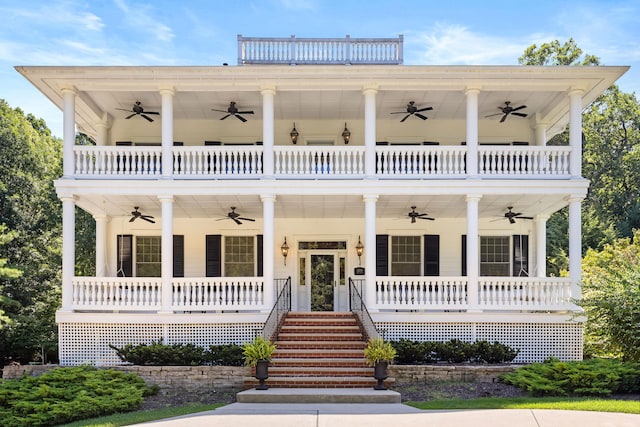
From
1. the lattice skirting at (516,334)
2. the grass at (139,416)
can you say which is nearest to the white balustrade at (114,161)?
the grass at (139,416)

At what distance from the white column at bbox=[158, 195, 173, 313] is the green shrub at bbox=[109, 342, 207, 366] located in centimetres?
129

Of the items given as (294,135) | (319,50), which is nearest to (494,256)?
(294,135)

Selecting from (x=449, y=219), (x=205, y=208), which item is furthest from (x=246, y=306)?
(x=449, y=219)

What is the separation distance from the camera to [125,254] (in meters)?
19.8

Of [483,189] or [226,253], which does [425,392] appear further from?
[226,253]

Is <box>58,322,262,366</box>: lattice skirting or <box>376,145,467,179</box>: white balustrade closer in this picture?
<box>58,322,262,366</box>: lattice skirting

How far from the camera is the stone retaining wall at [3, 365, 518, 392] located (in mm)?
13508

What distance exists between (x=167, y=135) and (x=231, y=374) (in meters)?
6.57

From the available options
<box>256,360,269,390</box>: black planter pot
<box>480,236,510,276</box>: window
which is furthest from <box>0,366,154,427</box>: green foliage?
<box>480,236,510,276</box>: window

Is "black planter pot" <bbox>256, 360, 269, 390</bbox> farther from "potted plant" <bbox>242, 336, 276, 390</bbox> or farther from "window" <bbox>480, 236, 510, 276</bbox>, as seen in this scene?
"window" <bbox>480, 236, 510, 276</bbox>

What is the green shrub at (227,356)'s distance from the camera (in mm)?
14477

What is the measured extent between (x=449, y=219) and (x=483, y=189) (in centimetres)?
403

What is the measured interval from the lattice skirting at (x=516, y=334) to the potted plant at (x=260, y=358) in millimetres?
3993

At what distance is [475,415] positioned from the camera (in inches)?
413
